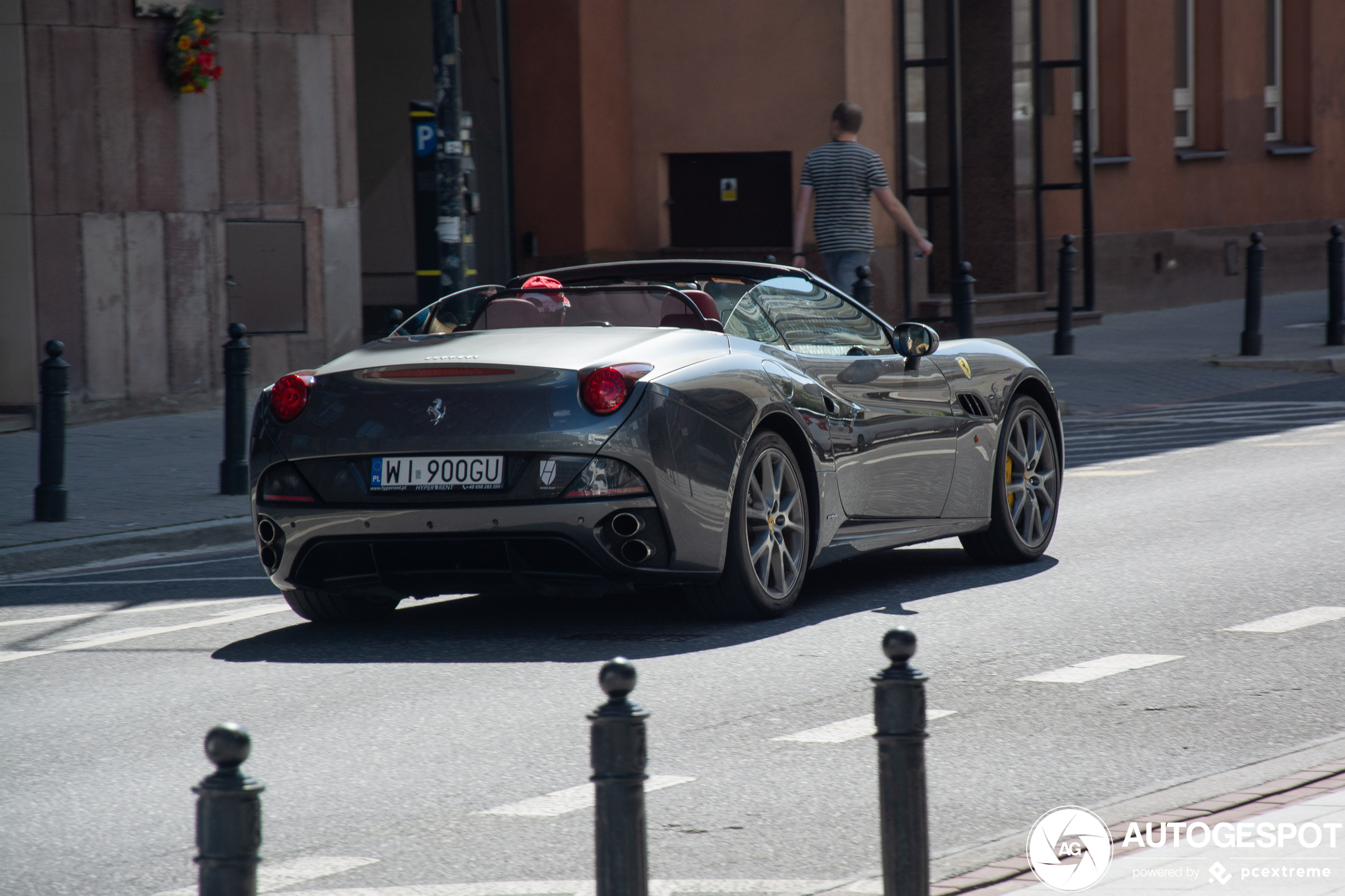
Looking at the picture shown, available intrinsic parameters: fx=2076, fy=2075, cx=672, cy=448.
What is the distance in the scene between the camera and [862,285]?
15305 millimetres

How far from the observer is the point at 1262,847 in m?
4.36

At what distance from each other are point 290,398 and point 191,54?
9.64m

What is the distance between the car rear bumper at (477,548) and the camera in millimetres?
6793

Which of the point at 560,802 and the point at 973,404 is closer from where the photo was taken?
the point at 560,802

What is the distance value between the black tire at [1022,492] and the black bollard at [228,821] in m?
6.19

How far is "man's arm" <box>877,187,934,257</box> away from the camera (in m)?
14.2

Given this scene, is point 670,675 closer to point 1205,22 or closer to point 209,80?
point 209,80

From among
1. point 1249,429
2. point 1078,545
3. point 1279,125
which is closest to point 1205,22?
point 1279,125

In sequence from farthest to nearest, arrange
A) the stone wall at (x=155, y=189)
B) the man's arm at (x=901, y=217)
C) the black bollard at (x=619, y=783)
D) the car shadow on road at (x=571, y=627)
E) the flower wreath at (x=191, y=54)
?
the flower wreath at (x=191, y=54) → the stone wall at (x=155, y=189) → the man's arm at (x=901, y=217) → the car shadow on road at (x=571, y=627) → the black bollard at (x=619, y=783)

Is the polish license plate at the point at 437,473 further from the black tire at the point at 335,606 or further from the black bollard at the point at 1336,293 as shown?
the black bollard at the point at 1336,293

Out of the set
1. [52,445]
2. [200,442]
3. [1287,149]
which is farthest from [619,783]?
[1287,149]

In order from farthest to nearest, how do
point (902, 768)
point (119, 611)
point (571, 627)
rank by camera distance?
point (119, 611)
point (571, 627)
point (902, 768)

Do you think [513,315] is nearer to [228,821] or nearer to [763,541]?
→ [763,541]

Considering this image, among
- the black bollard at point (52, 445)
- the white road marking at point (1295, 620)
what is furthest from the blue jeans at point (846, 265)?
the white road marking at point (1295, 620)
